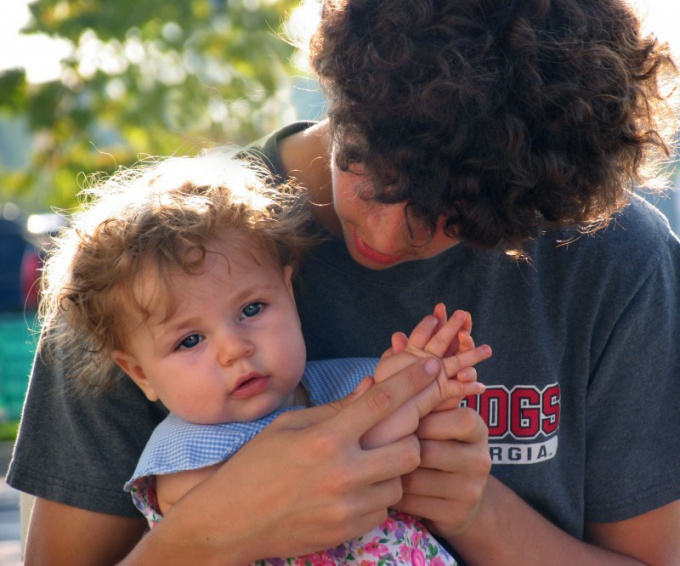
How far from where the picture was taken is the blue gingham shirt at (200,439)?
1.70 meters

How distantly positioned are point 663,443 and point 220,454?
876 millimetres

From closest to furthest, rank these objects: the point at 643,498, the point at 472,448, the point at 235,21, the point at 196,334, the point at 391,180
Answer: the point at 391,180 < the point at 472,448 < the point at 196,334 < the point at 643,498 < the point at 235,21

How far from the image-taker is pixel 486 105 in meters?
1.47

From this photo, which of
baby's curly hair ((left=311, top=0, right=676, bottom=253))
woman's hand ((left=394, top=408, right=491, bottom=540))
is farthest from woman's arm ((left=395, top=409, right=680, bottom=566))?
baby's curly hair ((left=311, top=0, right=676, bottom=253))

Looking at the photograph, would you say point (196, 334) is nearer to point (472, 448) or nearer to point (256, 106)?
point (472, 448)

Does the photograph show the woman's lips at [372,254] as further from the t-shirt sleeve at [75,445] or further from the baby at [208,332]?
the t-shirt sleeve at [75,445]

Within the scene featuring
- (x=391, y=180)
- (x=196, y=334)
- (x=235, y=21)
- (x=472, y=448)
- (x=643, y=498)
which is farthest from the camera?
(x=235, y=21)

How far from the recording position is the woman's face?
1586 mm

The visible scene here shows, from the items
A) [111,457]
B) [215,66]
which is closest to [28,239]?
[215,66]

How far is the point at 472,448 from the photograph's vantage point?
1.65 meters

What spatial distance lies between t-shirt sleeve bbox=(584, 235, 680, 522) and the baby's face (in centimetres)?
63

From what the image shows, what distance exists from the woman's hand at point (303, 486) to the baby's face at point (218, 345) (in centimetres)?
14

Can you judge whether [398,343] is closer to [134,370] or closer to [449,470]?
[449,470]

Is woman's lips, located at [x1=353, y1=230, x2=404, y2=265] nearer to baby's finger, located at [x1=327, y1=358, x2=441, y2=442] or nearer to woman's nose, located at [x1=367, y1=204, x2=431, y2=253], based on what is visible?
woman's nose, located at [x1=367, y1=204, x2=431, y2=253]
